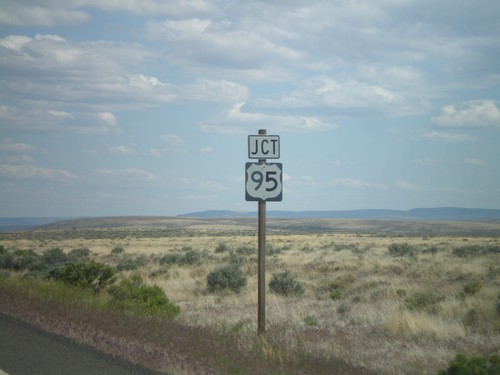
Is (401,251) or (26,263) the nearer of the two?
(26,263)

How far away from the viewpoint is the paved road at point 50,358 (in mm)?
8641

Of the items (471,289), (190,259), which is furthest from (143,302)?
(190,259)

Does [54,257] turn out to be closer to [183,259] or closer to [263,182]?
A: [183,259]

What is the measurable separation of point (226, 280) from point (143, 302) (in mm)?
7515

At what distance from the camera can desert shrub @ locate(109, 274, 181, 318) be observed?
15.3 metres

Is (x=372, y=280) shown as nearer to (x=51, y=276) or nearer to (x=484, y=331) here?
(x=484, y=331)

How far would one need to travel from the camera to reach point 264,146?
12.0 meters

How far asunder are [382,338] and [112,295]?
878cm

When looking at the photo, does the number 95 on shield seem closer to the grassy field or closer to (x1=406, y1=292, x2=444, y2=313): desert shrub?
the grassy field

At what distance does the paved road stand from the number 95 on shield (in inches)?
160

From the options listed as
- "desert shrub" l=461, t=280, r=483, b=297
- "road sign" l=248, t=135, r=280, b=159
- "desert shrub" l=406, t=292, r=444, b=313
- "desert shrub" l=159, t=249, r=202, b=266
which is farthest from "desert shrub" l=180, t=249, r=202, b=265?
"road sign" l=248, t=135, r=280, b=159

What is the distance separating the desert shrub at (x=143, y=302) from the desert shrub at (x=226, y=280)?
18.9 feet

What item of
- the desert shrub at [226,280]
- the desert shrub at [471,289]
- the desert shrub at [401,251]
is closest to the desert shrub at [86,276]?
the desert shrub at [226,280]

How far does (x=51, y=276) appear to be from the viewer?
2355 cm
